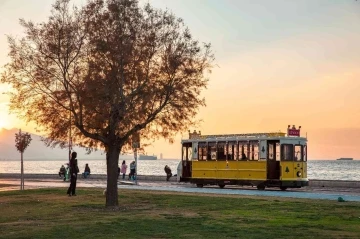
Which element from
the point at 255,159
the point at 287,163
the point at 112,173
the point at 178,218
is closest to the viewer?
the point at 178,218

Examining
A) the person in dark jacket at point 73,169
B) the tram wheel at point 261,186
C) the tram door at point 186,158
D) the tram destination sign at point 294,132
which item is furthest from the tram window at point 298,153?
the person in dark jacket at point 73,169

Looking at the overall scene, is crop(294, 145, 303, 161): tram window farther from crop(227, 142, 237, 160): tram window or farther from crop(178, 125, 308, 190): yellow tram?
crop(227, 142, 237, 160): tram window

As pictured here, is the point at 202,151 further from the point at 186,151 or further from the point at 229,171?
the point at 229,171

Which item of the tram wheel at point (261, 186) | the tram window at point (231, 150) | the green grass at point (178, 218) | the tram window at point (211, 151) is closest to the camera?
the green grass at point (178, 218)

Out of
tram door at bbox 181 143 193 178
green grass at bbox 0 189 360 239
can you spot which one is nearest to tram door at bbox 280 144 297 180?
tram door at bbox 181 143 193 178

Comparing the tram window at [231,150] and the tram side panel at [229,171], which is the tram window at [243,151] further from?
the tram window at [231,150]

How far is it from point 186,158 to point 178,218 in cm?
2649

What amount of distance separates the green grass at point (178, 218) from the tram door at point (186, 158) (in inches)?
598

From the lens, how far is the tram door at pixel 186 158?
162 ft

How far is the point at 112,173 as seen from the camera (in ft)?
93.9

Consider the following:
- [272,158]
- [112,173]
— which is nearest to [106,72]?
[112,173]

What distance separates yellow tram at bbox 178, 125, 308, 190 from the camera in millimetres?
43094

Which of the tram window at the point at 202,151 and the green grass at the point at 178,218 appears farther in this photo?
the tram window at the point at 202,151

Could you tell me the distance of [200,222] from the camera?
863 inches
